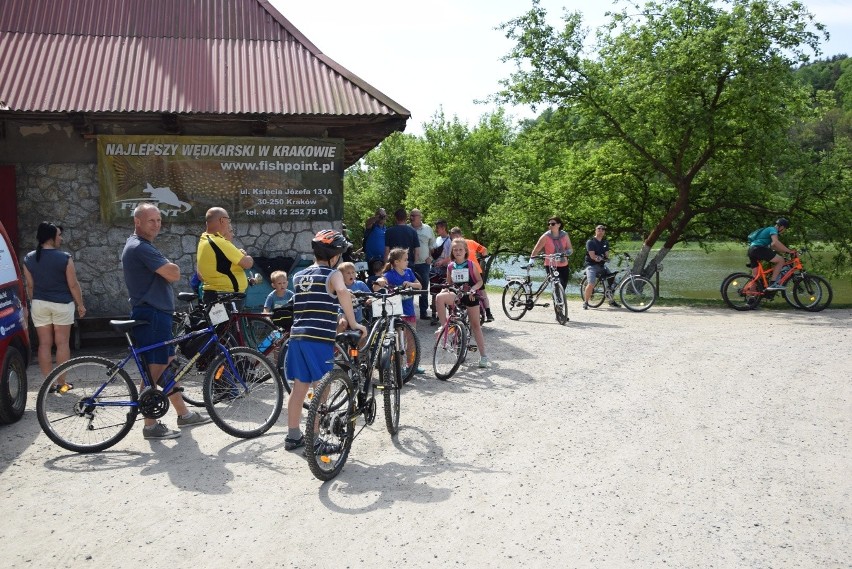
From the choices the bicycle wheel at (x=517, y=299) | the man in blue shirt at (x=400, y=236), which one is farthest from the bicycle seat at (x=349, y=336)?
the bicycle wheel at (x=517, y=299)

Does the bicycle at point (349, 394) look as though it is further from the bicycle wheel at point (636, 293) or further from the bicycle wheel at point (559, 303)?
the bicycle wheel at point (636, 293)

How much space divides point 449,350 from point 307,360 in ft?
10.9

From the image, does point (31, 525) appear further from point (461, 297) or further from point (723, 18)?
point (723, 18)

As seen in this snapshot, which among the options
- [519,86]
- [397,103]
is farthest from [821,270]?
[397,103]

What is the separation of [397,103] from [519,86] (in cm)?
747

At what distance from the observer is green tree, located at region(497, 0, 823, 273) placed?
1548cm

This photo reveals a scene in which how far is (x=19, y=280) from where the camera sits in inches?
290

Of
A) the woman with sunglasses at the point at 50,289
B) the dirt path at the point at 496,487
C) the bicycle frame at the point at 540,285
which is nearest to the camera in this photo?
the dirt path at the point at 496,487

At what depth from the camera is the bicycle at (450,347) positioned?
841cm

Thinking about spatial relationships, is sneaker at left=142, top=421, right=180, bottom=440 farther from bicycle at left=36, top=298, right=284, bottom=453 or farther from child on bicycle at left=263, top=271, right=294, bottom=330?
child on bicycle at left=263, top=271, right=294, bottom=330

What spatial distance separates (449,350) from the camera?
335 inches

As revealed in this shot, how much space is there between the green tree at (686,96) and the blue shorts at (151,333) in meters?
12.6

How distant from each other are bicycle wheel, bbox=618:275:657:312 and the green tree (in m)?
3.42

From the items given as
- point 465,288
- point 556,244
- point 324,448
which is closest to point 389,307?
point 324,448
